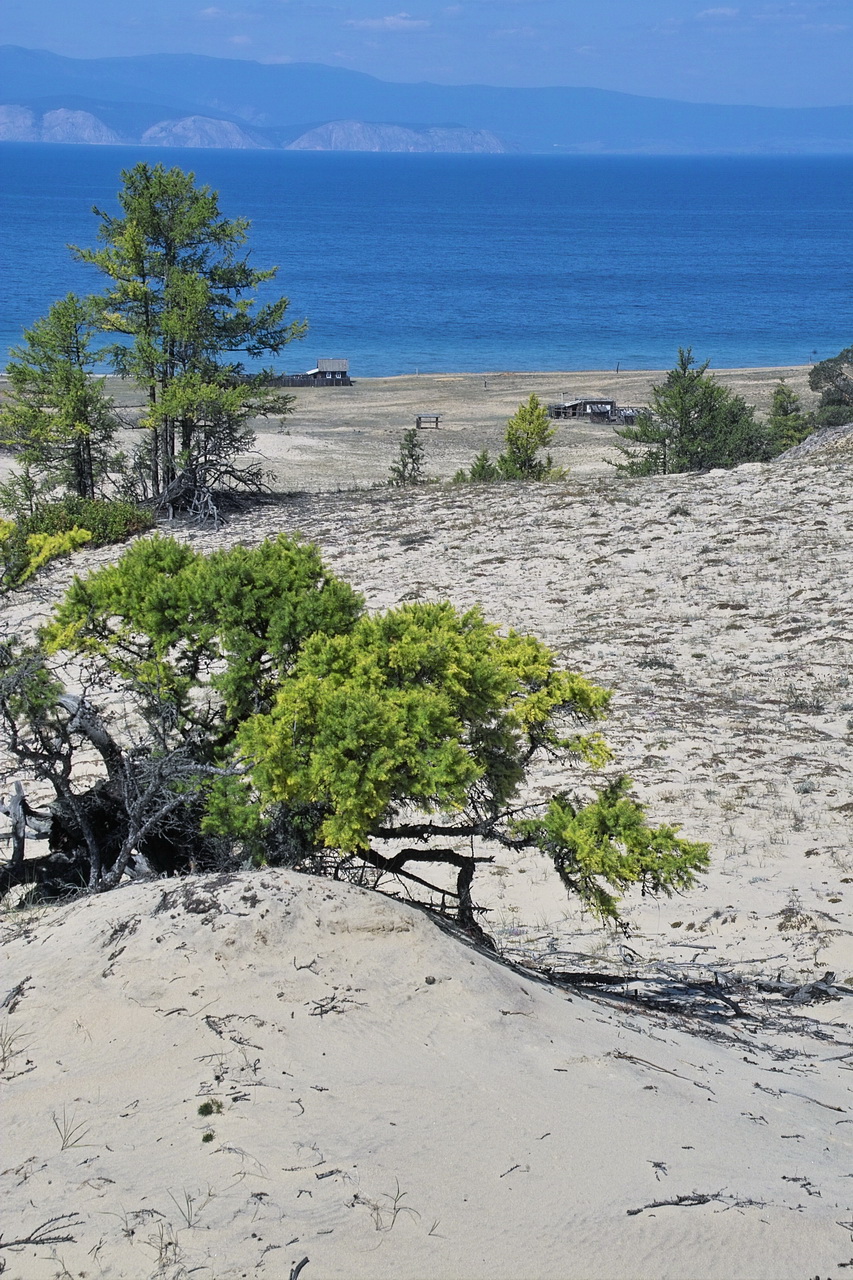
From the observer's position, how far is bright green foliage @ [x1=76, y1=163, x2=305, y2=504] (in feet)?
75.9

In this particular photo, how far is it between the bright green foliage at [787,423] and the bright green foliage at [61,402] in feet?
70.1

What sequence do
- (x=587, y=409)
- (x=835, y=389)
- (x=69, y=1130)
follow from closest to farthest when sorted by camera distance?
(x=69, y=1130) < (x=835, y=389) < (x=587, y=409)

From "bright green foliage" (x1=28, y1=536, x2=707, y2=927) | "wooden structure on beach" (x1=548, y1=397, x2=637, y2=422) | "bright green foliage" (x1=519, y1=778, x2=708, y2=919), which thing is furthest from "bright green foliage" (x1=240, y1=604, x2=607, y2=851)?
"wooden structure on beach" (x1=548, y1=397, x2=637, y2=422)

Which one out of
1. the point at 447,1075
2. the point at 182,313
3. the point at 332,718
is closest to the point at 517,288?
the point at 182,313

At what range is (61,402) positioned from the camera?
23.1m

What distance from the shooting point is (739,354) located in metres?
77.9

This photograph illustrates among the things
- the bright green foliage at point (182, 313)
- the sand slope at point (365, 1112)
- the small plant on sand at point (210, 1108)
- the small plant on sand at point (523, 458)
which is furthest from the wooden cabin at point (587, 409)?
the small plant on sand at point (210, 1108)

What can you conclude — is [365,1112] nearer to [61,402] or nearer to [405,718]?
[405,718]

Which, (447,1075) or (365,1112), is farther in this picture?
(447,1075)

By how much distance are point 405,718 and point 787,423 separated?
36.0 metres

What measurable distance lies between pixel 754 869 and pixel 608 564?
10443 millimetres

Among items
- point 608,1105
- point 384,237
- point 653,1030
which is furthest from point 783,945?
point 384,237

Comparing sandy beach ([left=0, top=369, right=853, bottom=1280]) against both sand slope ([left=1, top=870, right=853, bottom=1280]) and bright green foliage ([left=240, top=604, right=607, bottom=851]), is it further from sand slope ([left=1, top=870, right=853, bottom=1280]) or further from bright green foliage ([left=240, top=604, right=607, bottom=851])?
bright green foliage ([left=240, top=604, right=607, bottom=851])

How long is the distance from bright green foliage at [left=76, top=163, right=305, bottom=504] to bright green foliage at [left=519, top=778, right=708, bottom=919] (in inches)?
679
